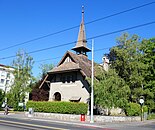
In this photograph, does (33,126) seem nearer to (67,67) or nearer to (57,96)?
(67,67)

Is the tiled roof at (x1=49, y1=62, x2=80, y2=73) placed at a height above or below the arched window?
above

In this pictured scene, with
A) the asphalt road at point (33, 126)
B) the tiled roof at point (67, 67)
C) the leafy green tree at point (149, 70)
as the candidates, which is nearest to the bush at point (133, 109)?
the leafy green tree at point (149, 70)

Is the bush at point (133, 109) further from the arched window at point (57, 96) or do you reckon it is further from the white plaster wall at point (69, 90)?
the arched window at point (57, 96)

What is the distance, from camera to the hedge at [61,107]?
30.8 meters

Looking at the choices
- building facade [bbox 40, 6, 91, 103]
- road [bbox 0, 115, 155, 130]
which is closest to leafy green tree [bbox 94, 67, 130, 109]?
road [bbox 0, 115, 155, 130]

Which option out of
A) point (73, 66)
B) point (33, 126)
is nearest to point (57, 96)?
point (73, 66)

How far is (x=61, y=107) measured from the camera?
32156mm

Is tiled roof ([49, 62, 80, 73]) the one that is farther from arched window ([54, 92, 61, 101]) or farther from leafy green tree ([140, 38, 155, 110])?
leafy green tree ([140, 38, 155, 110])

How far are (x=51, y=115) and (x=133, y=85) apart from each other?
12.5 meters

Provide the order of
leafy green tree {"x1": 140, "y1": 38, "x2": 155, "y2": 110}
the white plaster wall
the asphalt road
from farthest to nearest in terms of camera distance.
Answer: leafy green tree {"x1": 140, "y1": 38, "x2": 155, "y2": 110} → the white plaster wall → the asphalt road

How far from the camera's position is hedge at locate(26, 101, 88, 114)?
101 feet

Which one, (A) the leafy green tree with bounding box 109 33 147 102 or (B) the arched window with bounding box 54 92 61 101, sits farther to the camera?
(B) the arched window with bounding box 54 92 61 101

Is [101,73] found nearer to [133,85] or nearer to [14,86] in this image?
[133,85]

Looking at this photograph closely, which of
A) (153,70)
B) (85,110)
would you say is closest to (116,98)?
(85,110)
